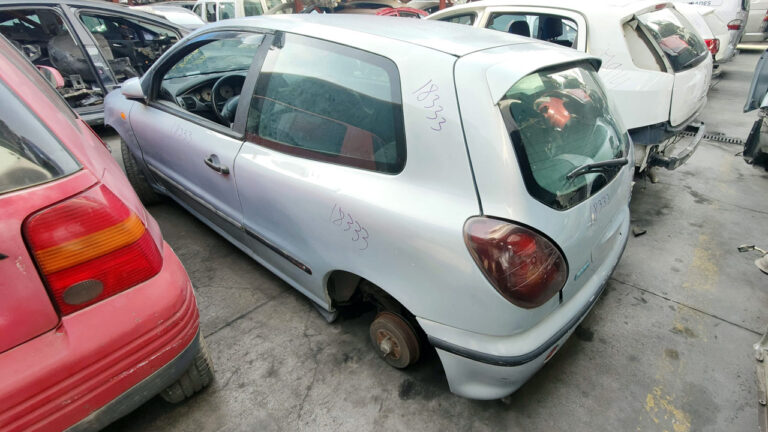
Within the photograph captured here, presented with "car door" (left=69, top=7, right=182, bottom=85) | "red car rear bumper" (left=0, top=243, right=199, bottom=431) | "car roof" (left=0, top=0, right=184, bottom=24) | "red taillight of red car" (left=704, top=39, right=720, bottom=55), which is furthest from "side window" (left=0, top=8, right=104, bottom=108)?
"red taillight of red car" (left=704, top=39, right=720, bottom=55)

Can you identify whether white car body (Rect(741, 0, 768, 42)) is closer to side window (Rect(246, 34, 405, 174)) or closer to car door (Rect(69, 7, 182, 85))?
side window (Rect(246, 34, 405, 174))

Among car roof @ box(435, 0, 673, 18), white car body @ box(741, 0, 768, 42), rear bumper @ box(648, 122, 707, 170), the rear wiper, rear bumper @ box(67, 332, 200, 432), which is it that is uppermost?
car roof @ box(435, 0, 673, 18)

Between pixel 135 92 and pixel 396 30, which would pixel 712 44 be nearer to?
pixel 396 30

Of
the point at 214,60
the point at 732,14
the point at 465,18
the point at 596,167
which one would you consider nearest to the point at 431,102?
the point at 596,167

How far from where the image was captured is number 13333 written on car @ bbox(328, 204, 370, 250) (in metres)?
1.59

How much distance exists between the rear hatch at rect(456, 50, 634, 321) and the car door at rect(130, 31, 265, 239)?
1.34 m

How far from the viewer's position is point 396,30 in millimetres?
1783

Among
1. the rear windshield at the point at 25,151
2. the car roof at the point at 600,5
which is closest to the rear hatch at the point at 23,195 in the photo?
the rear windshield at the point at 25,151

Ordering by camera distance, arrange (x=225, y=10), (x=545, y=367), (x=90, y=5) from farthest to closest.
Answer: (x=225, y=10), (x=90, y=5), (x=545, y=367)

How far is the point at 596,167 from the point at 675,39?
8.79 feet

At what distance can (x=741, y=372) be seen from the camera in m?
1.92

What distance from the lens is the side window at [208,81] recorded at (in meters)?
2.68

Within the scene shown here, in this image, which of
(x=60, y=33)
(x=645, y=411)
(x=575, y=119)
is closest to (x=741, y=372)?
(x=645, y=411)

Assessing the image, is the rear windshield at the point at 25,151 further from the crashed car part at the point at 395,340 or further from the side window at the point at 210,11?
the side window at the point at 210,11
